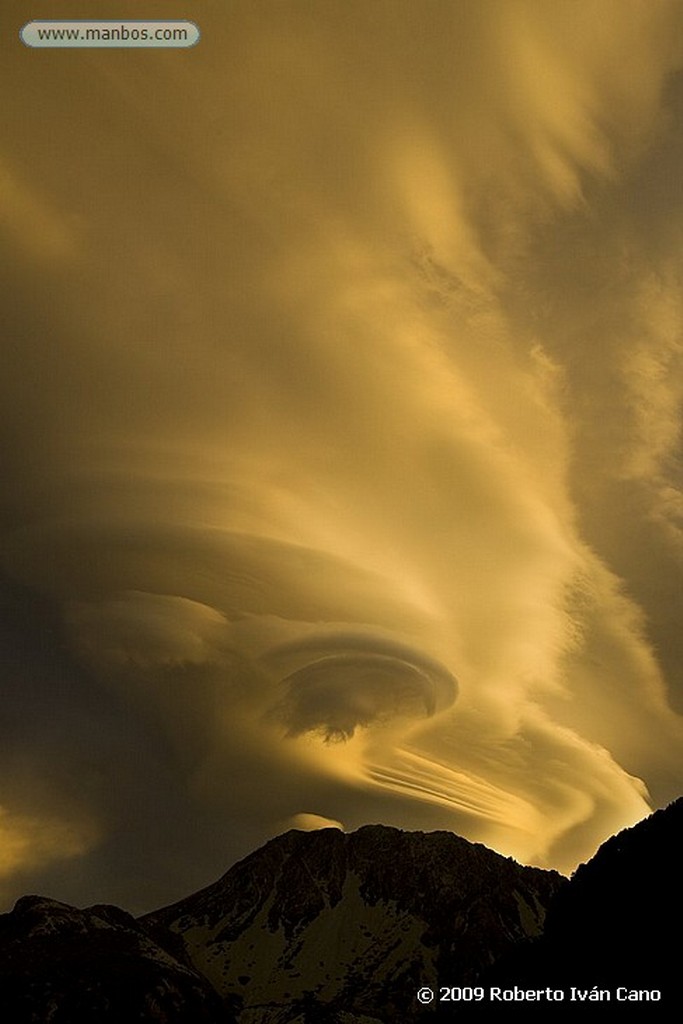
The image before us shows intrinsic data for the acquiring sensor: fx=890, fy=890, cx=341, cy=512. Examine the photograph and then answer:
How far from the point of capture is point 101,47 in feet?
195

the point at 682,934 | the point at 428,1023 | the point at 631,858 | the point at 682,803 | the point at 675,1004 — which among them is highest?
the point at 682,803

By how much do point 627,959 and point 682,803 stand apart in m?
36.8

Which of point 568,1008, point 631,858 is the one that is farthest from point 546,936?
point 568,1008

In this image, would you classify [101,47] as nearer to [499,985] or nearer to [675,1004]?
[675,1004]

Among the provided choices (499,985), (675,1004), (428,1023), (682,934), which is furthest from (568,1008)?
(428,1023)

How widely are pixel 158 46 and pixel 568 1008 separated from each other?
10623cm

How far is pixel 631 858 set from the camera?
483 ft

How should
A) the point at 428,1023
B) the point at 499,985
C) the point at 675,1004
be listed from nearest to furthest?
the point at 675,1004 < the point at 499,985 < the point at 428,1023

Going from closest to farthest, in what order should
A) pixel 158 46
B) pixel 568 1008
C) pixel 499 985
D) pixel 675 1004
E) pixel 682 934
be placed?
pixel 158 46 < pixel 675 1004 < pixel 568 1008 < pixel 682 934 < pixel 499 985

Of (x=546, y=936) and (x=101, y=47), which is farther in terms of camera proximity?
(x=546, y=936)

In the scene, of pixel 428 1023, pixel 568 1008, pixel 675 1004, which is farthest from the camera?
pixel 428 1023

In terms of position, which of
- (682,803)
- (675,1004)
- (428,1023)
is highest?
(682,803)

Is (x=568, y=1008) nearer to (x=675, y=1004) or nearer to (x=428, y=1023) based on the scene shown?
(x=675, y=1004)

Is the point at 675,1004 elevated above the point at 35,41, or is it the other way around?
the point at 35,41
